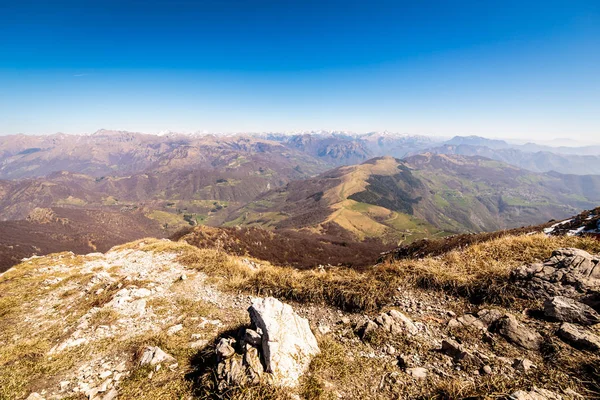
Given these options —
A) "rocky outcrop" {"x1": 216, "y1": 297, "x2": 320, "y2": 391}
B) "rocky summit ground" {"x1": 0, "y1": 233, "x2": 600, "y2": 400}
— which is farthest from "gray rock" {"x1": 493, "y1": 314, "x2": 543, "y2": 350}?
"rocky outcrop" {"x1": 216, "y1": 297, "x2": 320, "y2": 391}

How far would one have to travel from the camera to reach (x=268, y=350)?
589cm

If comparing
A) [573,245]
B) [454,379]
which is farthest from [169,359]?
[573,245]

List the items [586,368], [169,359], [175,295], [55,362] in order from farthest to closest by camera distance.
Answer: [175,295] → [55,362] → [169,359] → [586,368]

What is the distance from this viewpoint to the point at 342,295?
943 centimetres

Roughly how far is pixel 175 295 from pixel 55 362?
15.4 ft

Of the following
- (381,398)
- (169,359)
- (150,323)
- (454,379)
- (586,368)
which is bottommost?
(150,323)

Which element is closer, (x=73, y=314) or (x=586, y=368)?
(x=586, y=368)

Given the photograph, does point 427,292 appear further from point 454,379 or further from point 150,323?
point 150,323

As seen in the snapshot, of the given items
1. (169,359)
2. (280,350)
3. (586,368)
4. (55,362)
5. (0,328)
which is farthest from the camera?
(0,328)

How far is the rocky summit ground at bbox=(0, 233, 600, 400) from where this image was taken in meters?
5.42

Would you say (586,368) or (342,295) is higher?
(586,368)

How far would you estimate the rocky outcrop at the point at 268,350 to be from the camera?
5527 mm

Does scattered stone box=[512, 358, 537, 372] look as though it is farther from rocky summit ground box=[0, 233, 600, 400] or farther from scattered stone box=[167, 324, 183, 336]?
scattered stone box=[167, 324, 183, 336]

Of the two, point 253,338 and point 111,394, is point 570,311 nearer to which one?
point 253,338
